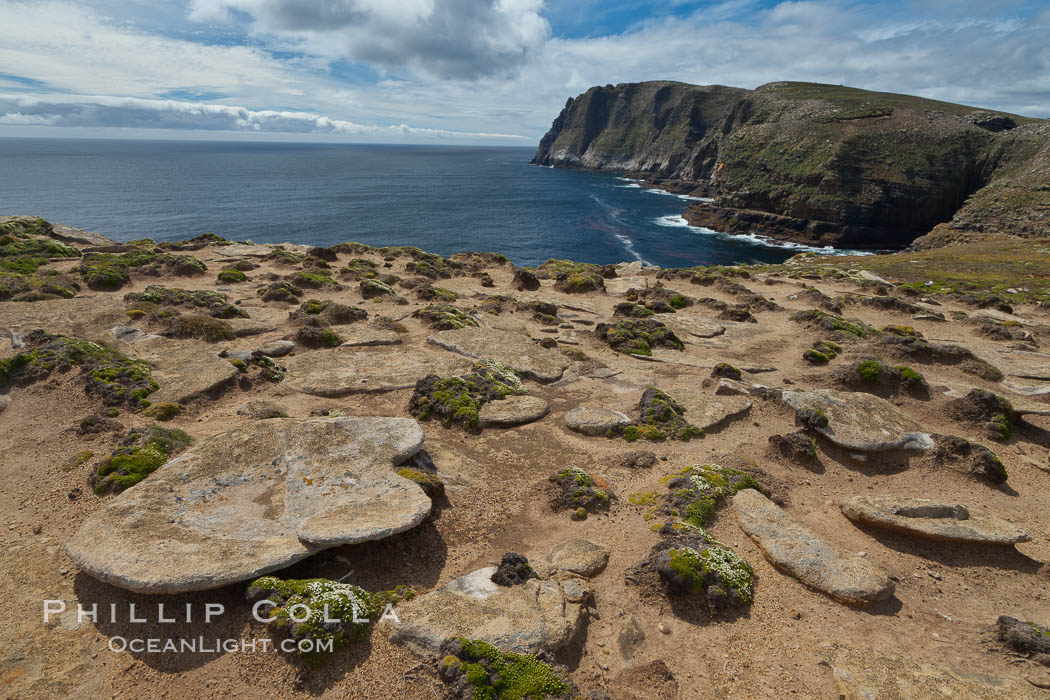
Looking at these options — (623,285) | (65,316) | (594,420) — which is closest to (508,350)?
(594,420)

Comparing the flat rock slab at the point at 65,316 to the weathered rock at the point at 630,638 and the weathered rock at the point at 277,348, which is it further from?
the weathered rock at the point at 630,638

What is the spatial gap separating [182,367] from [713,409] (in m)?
18.9

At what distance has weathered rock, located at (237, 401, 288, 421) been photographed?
14875mm

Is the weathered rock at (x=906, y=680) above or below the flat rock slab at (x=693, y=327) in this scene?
below

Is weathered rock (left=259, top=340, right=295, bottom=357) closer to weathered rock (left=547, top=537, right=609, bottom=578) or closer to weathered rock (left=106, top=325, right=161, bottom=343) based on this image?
weathered rock (left=106, top=325, right=161, bottom=343)

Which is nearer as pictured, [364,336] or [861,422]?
[861,422]

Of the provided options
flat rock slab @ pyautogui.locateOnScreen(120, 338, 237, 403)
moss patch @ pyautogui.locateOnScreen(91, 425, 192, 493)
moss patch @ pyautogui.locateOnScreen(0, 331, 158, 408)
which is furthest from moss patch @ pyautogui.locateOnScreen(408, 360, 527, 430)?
moss patch @ pyautogui.locateOnScreen(0, 331, 158, 408)

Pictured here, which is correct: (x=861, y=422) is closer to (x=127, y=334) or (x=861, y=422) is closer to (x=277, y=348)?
(x=277, y=348)

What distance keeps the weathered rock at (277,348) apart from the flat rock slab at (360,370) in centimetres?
76

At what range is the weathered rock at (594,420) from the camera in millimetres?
15859

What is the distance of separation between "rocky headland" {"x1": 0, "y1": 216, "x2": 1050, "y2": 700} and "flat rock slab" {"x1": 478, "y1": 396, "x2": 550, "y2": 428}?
0.14 m

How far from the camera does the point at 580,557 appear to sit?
10.4 meters

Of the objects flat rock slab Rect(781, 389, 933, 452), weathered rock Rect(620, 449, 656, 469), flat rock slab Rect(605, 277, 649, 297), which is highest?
flat rock slab Rect(605, 277, 649, 297)

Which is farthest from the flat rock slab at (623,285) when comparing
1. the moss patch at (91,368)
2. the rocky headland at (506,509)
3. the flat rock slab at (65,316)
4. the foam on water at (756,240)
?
the foam on water at (756,240)
